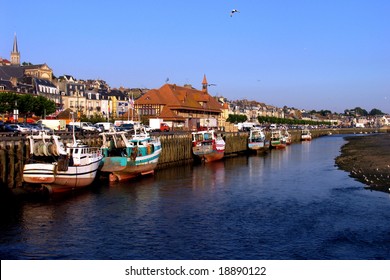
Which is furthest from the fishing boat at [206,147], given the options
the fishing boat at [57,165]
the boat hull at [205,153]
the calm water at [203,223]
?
the fishing boat at [57,165]

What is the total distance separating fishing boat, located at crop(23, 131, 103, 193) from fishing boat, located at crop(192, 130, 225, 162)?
3105cm

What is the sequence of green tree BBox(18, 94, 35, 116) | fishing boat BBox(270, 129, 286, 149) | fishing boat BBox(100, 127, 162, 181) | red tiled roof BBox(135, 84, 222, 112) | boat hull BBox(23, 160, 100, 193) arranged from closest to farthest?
boat hull BBox(23, 160, 100, 193), fishing boat BBox(100, 127, 162, 181), green tree BBox(18, 94, 35, 116), fishing boat BBox(270, 129, 286, 149), red tiled roof BBox(135, 84, 222, 112)

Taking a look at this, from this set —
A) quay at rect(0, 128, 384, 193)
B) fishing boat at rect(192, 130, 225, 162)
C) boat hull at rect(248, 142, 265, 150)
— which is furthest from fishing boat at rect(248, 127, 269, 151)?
fishing boat at rect(192, 130, 225, 162)

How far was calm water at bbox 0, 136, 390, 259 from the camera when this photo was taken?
2473 centimetres

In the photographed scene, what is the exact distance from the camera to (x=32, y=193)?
1578 inches

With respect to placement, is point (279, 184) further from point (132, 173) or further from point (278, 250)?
point (278, 250)

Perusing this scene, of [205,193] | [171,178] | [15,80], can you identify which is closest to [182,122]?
[15,80]

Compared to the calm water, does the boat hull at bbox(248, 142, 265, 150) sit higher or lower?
higher

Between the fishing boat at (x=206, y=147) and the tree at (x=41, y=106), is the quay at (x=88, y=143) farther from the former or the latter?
the tree at (x=41, y=106)

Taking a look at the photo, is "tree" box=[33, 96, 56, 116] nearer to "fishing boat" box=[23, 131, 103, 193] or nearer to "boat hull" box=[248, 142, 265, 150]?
"boat hull" box=[248, 142, 265, 150]

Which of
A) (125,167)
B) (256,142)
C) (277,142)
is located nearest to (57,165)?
(125,167)

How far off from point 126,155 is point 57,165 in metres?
13.3

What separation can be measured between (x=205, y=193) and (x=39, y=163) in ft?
45.2

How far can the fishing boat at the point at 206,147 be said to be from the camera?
74312 millimetres
